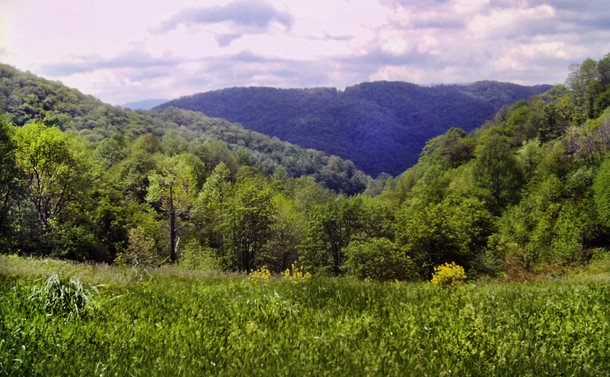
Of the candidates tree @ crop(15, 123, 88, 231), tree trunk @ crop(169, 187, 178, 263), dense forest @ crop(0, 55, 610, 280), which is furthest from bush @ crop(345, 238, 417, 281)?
tree @ crop(15, 123, 88, 231)

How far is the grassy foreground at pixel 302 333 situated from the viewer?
10.1ft

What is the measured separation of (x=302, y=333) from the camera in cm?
387

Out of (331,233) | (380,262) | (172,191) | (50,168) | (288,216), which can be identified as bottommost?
(331,233)

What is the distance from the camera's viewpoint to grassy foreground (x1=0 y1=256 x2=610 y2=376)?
3.09 m

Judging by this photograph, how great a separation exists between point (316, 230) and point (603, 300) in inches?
1725

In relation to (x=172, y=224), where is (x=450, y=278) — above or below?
above

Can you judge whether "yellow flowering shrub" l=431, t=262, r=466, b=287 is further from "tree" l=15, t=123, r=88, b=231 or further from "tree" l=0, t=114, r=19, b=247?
"tree" l=15, t=123, r=88, b=231

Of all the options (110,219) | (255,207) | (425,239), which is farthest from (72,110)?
(425,239)

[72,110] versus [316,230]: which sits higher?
[72,110]

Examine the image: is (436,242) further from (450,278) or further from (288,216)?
(450,278)

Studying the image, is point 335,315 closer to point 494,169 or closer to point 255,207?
point 255,207

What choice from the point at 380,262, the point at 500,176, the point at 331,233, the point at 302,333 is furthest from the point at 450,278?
the point at 500,176

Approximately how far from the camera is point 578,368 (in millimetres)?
3170

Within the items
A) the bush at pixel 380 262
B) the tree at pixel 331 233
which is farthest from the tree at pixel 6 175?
the tree at pixel 331 233
